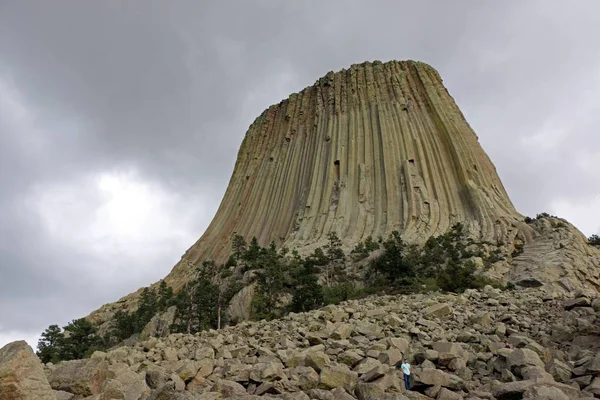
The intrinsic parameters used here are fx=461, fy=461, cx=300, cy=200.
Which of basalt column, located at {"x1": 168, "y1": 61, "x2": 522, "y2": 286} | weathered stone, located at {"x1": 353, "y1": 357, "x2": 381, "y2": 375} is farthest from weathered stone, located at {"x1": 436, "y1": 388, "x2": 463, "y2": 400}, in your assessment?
basalt column, located at {"x1": 168, "y1": 61, "x2": 522, "y2": 286}

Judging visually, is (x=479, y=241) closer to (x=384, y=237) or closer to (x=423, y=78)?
(x=384, y=237)

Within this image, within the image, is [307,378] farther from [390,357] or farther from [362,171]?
[362,171]

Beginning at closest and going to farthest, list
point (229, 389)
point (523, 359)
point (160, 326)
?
1. point (229, 389)
2. point (523, 359)
3. point (160, 326)

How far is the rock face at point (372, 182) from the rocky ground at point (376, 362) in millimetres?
13738

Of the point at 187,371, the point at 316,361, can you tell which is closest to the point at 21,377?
the point at 187,371

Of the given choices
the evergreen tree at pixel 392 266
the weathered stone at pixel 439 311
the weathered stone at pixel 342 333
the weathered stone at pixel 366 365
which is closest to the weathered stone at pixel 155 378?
the weathered stone at pixel 366 365

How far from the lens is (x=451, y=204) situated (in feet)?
122

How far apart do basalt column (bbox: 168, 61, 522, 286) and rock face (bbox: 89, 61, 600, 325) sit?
0.39 feet

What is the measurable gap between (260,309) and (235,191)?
31093mm

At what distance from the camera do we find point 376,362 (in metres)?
6.69

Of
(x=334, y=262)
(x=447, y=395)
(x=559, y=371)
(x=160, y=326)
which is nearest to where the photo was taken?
(x=447, y=395)

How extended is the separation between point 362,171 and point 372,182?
1.73 metres

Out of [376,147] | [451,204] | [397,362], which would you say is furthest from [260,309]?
[376,147]

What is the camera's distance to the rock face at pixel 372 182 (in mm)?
30938
